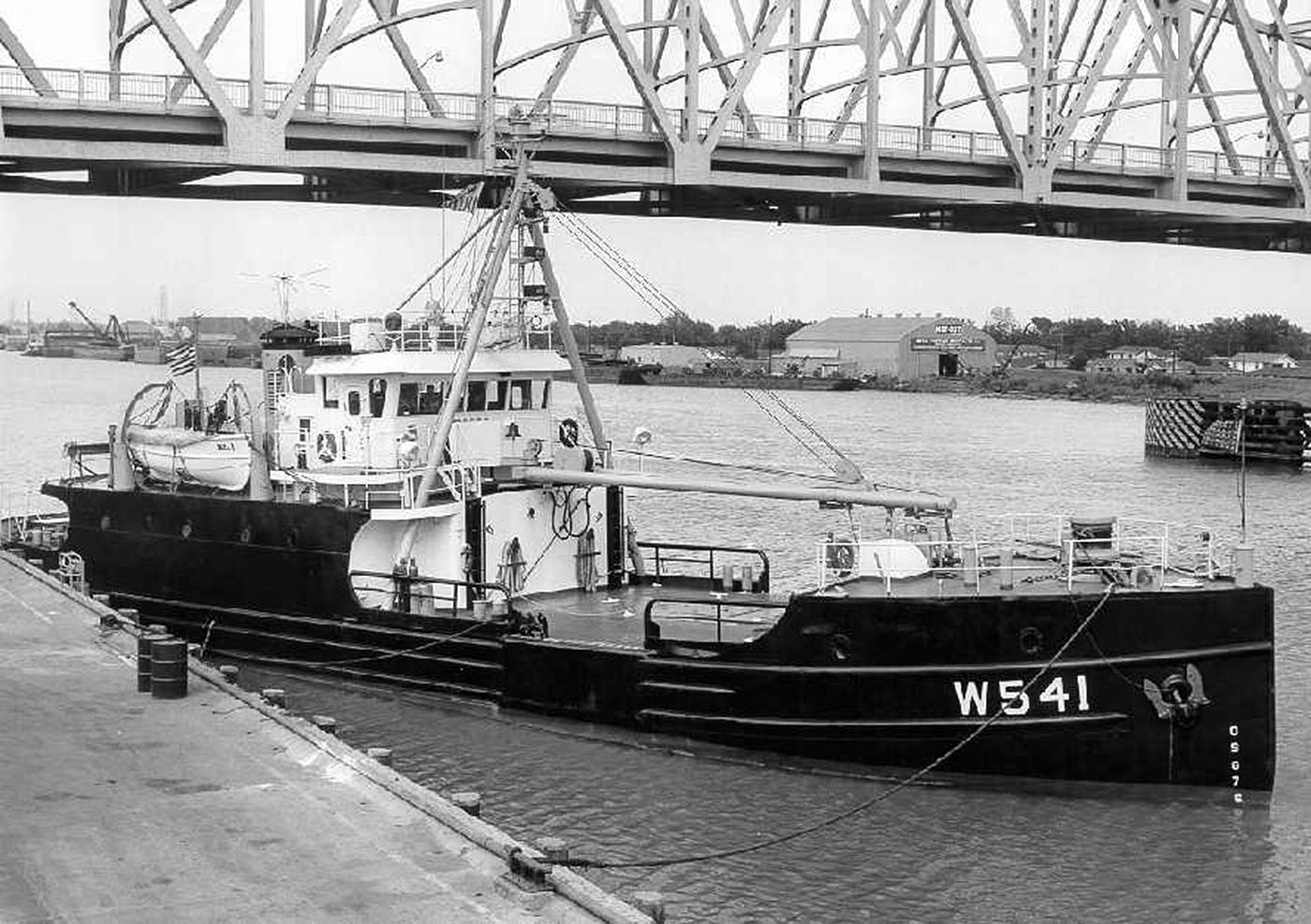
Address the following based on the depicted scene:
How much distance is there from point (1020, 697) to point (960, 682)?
1.93ft

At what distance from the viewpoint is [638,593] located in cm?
2081

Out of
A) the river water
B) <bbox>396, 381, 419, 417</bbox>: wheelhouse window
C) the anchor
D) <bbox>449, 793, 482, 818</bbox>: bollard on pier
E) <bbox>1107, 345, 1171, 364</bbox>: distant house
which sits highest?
<bbox>1107, 345, 1171, 364</bbox>: distant house

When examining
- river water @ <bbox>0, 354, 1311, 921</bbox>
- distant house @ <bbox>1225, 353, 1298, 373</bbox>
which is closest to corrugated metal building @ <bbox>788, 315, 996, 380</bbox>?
distant house @ <bbox>1225, 353, 1298, 373</bbox>

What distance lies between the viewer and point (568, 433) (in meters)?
21.5

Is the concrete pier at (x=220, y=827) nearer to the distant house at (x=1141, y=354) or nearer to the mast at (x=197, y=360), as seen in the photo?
the mast at (x=197, y=360)

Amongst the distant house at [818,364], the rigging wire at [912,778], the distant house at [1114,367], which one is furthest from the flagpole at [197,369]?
the distant house at [1114,367]

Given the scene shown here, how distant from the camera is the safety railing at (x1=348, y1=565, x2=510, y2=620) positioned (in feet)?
62.0

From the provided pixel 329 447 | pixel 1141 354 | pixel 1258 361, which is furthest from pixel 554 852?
pixel 1141 354

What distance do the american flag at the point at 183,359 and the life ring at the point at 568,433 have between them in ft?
21.4

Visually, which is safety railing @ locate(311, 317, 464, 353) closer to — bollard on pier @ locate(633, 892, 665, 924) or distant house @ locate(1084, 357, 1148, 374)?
bollard on pier @ locate(633, 892, 665, 924)

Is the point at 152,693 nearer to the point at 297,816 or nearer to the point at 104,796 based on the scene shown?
the point at 104,796

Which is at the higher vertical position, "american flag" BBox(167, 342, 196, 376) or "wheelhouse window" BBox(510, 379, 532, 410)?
"american flag" BBox(167, 342, 196, 376)

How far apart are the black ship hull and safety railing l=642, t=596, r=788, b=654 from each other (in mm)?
68

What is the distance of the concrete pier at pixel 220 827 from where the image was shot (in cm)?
980
